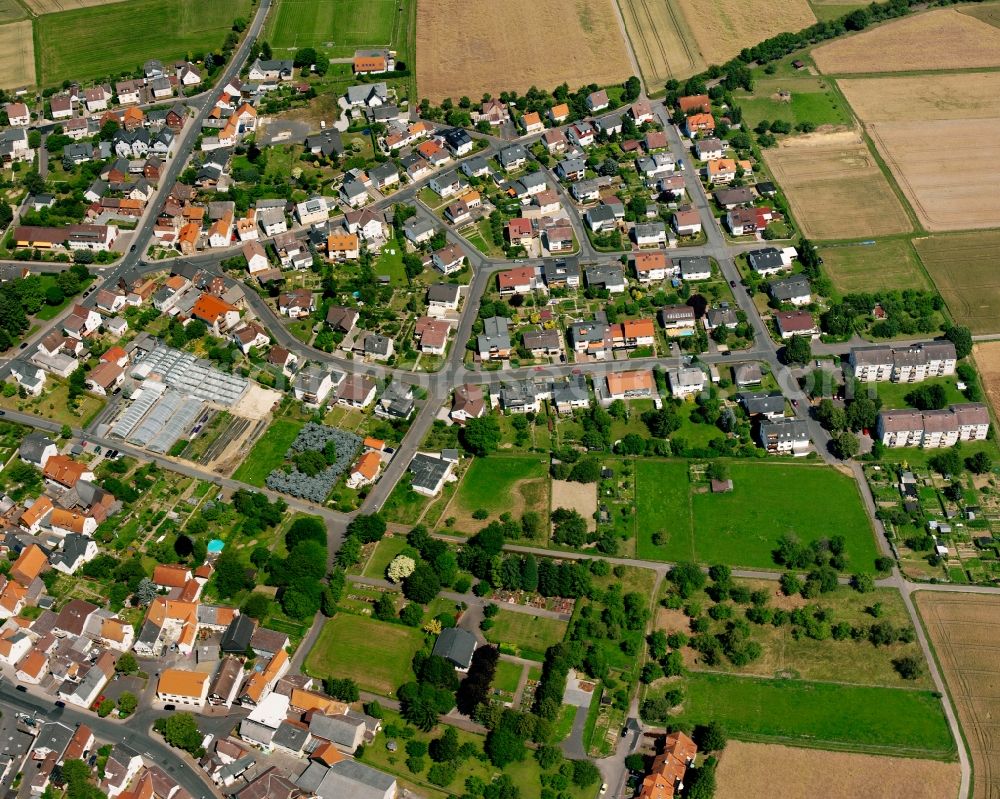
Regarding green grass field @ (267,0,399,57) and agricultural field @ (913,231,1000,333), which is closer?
agricultural field @ (913,231,1000,333)

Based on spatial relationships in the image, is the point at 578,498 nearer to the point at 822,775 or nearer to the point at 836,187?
the point at 822,775

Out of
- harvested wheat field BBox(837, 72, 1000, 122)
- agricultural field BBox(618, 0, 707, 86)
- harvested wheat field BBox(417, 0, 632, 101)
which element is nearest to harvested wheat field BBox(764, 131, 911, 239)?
harvested wheat field BBox(837, 72, 1000, 122)

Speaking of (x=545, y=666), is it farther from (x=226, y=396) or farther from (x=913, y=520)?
(x=226, y=396)

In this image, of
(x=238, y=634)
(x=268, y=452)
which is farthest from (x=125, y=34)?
(x=238, y=634)

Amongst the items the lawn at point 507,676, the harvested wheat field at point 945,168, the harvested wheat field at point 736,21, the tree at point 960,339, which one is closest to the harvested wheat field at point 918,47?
the harvested wheat field at point 736,21

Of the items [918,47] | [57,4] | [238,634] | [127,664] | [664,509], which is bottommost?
[127,664]

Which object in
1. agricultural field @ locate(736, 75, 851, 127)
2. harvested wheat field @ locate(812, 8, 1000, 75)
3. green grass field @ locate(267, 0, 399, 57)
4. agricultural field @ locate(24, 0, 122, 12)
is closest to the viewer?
agricultural field @ locate(736, 75, 851, 127)

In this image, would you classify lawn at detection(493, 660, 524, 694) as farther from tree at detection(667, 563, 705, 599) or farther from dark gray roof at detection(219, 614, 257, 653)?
dark gray roof at detection(219, 614, 257, 653)
